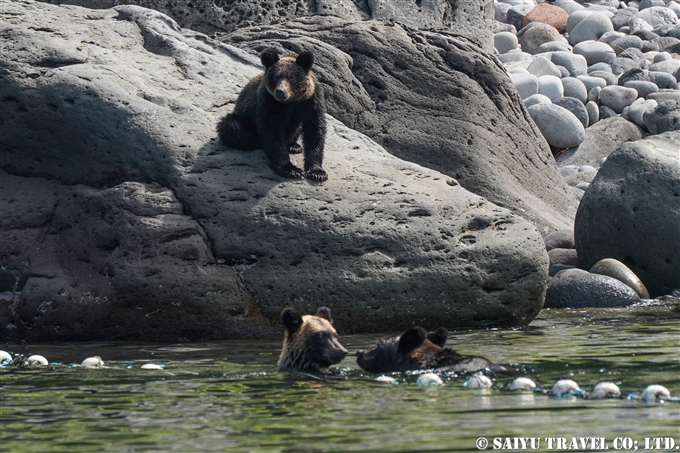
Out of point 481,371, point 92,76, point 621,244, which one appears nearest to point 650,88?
point 621,244

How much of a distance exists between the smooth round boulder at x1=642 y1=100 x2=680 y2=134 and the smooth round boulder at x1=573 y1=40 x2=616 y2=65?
7.17m

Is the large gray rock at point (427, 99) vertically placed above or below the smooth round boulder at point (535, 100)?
above

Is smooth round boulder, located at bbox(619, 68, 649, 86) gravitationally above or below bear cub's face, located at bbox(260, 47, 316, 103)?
below

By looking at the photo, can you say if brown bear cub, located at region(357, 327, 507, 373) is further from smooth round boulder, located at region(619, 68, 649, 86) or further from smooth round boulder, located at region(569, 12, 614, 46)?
smooth round boulder, located at region(569, 12, 614, 46)

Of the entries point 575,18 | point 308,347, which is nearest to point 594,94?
point 575,18

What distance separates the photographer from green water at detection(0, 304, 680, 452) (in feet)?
17.1

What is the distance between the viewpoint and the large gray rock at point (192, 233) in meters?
11.0

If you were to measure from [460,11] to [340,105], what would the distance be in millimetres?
4441

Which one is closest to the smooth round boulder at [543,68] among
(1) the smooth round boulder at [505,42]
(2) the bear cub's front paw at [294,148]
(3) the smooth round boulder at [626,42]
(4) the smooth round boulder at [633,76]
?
(4) the smooth round boulder at [633,76]

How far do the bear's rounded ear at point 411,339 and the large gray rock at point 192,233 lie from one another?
3.08m

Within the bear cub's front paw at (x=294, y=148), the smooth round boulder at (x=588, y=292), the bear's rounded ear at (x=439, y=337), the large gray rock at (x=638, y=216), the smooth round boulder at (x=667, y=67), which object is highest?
the bear's rounded ear at (x=439, y=337)

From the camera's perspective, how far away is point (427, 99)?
55.0 ft

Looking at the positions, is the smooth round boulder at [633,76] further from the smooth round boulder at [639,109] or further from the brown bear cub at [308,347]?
the brown bear cub at [308,347]

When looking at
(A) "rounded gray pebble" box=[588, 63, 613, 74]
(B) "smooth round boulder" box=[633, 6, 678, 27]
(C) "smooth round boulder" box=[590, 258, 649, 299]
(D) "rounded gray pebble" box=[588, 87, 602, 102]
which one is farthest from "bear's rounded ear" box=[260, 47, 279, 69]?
(B) "smooth round boulder" box=[633, 6, 678, 27]
